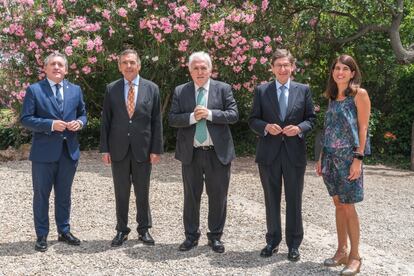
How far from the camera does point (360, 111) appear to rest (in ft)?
13.7

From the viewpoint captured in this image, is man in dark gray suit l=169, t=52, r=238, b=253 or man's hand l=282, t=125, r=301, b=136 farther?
man in dark gray suit l=169, t=52, r=238, b=253

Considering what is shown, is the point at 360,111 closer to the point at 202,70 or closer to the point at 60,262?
the point at 202,70

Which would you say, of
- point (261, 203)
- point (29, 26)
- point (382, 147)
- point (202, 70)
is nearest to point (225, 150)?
point (202, 70)

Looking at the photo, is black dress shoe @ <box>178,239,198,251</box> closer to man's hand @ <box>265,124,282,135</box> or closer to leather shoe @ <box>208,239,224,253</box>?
leather shoe @ <box>208,239,224,253</box>

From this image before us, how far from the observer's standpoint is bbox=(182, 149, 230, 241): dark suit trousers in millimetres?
4699

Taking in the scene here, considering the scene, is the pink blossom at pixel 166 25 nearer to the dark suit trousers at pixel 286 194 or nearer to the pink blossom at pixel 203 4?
the pink blossom at pixel 203 4

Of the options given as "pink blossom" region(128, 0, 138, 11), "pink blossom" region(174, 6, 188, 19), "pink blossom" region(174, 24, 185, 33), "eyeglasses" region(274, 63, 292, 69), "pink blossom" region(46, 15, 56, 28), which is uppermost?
"pink blossom" region(128, 0, 138, 11)

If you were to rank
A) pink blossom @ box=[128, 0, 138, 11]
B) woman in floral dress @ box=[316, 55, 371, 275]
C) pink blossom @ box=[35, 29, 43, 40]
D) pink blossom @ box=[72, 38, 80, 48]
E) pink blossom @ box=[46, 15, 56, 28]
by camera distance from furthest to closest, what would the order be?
pink blossom @ box=[35, 29, 43, 40]
pink blossom @ box=[46, 15, 56, 28]
pink blossom @ box=[128, 0, 138, 11]
pink blossom @ box=[72, 38, 80, 48]
woman in floral dress @ box=[316, 55, 371, 275]

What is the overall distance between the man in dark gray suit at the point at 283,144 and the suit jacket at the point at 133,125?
0.92m

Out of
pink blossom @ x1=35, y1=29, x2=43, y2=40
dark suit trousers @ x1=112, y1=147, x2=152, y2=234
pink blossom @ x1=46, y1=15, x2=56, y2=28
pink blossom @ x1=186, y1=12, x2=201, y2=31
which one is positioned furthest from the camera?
pink blossom @ x1=35, y1=29, x2=43, y2=40

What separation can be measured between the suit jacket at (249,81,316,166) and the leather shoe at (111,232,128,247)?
56.6 inches

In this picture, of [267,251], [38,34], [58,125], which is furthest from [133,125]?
[38,34]

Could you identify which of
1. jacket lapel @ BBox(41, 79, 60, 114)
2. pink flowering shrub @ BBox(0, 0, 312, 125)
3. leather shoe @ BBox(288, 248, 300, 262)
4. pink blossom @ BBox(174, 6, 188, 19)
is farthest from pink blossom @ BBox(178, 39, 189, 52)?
leather shoe @ BBox(288, 248, 300, 262)

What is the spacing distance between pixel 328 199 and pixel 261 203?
99 cm
